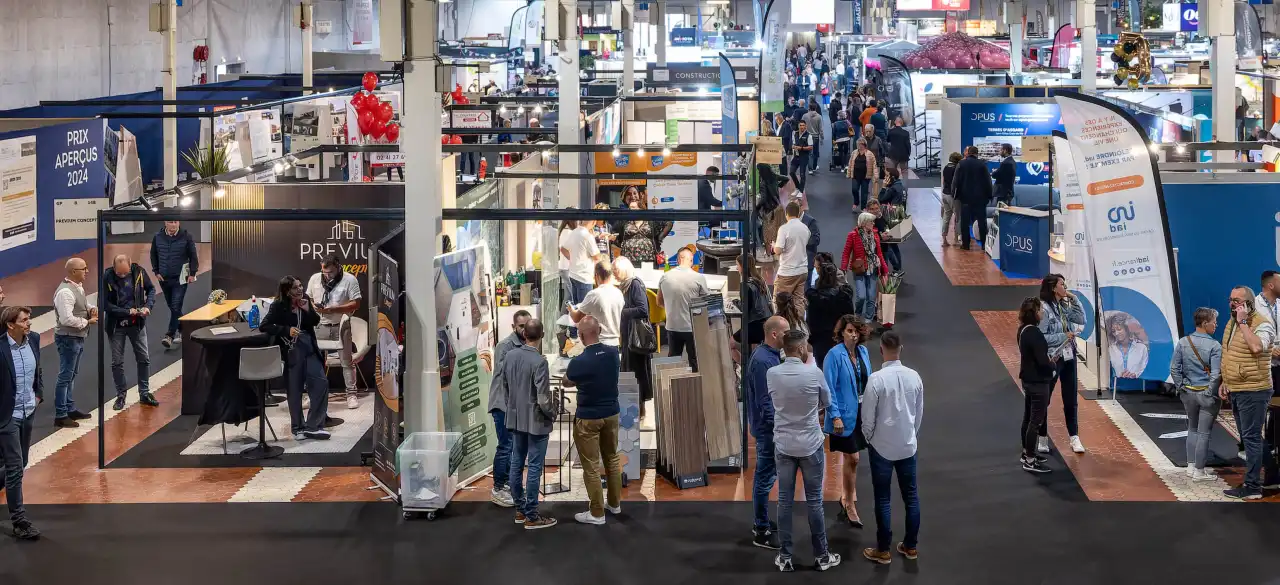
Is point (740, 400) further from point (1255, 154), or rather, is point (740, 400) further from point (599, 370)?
point (1255, 154)

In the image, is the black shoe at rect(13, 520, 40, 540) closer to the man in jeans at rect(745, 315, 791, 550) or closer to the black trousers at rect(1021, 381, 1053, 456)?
the man in jeans at rect(745, 315, 791, 550)

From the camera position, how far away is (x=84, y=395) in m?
11.7

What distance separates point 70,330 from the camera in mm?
10602

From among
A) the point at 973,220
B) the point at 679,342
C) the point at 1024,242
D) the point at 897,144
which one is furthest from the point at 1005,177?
the point at 679,342

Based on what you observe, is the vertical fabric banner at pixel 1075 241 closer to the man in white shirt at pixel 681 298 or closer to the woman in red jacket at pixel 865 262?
the woman in red jacket at pixel 865 262

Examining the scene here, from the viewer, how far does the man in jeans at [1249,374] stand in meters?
8.68

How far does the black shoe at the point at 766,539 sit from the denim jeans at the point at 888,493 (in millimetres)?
647

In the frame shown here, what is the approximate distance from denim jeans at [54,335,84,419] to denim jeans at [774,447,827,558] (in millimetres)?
6057

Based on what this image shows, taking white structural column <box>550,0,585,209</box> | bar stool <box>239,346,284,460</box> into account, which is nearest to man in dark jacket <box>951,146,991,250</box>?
white structural column <box>550,0,585,209</box>

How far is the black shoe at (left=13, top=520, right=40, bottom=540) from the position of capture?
816 cm

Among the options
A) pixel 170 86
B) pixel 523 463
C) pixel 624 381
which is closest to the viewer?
pixel 523 463

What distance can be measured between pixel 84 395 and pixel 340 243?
2550 mm

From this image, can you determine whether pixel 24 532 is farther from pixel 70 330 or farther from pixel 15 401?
pixel 70 330

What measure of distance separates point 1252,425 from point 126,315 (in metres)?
8.46
